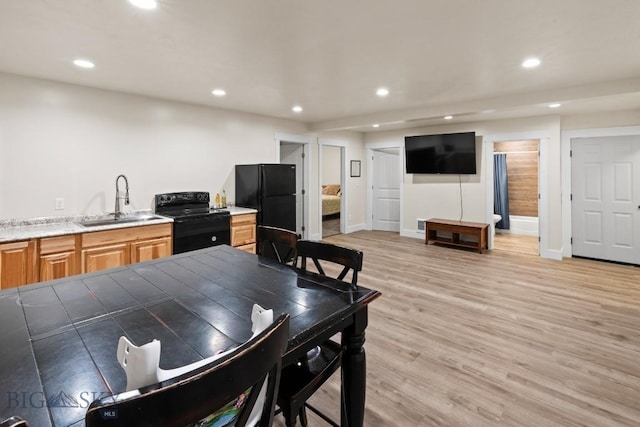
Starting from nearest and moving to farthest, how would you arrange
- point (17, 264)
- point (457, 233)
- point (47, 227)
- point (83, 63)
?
point (17, 264) → point (83, 63) → point (47, 227) → point (457, 233)

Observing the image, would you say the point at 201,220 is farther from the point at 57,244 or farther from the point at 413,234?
the point at 413,234

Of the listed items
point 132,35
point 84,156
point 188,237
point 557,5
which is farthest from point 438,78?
point 84,156

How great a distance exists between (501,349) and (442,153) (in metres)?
4.48

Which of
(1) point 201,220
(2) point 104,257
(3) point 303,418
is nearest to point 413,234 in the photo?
(1) point 201,220

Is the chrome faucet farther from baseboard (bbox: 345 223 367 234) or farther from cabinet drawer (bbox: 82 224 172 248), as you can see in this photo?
baseboard (bbox: 345 223 367 234)

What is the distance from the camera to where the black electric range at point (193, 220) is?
386 cm

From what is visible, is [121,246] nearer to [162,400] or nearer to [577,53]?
[162,400]

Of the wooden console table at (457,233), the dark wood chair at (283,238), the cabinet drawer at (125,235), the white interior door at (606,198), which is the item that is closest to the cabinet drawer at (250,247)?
Answer: the cabinet drawer at (125,235)

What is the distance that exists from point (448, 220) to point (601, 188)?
7.83 ft

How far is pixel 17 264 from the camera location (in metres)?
2.76

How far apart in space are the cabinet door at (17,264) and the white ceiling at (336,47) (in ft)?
5.32

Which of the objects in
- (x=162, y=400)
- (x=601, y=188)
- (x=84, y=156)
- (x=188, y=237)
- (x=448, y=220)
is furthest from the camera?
(x=448, y=220)

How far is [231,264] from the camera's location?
202 cm

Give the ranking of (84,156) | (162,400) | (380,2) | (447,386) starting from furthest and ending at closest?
(84,156) < (447,386) < (380,2) < (162,400)
